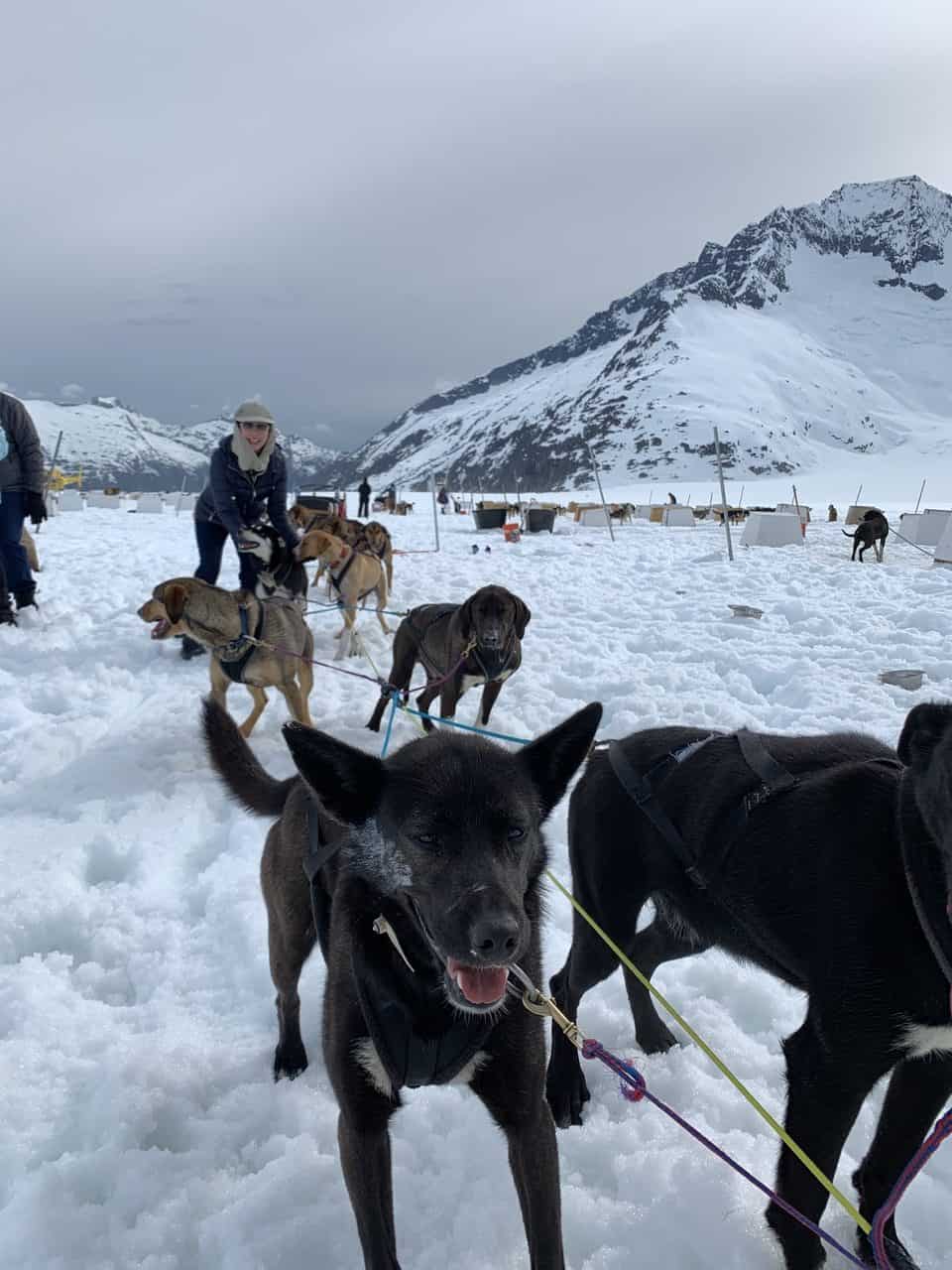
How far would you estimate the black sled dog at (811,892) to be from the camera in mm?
1543

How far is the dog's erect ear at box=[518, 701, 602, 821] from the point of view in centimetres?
193

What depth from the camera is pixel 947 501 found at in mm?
60375

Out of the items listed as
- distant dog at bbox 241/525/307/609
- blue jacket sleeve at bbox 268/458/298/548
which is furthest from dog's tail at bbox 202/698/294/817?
blue jacket sleeve at bbox 268/458/298/548

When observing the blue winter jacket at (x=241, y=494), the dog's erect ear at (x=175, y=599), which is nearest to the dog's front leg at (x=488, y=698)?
the dog's erect ear at (x=175, y=599)

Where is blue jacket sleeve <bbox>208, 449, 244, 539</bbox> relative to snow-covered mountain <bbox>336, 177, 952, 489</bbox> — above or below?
below

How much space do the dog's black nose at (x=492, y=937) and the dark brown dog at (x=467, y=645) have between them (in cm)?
396

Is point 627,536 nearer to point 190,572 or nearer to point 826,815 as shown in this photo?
point 190,572

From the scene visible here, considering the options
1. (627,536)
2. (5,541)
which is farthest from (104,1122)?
(627,536)

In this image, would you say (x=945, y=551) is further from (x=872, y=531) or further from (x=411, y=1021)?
(x=411, y=1021)

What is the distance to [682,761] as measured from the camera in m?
2.21

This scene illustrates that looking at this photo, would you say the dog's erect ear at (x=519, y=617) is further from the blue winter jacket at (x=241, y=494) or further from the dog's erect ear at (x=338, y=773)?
the dog's erect ear at (x=338, y=773)

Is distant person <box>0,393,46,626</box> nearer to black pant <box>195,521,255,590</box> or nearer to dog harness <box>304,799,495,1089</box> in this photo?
black pant <box>195,521,255,590</box>

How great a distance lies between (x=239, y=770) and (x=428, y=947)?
1403 mm

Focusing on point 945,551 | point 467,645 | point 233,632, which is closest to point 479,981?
point 467,645
